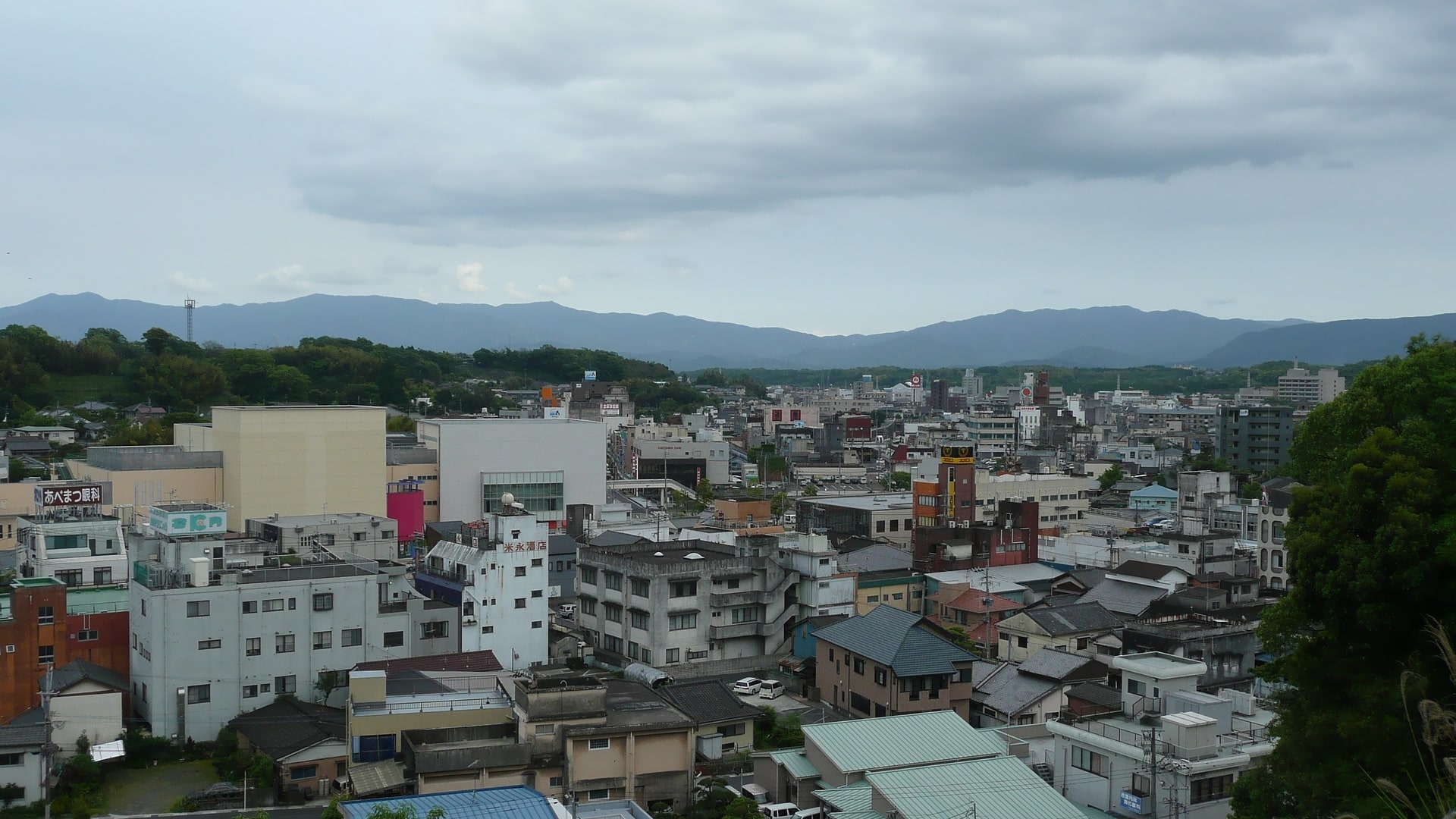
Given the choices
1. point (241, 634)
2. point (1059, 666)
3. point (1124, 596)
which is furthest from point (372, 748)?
point (1124, 596)

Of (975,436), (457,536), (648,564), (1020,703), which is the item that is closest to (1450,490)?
(1020,703)

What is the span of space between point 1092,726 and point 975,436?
6506cm

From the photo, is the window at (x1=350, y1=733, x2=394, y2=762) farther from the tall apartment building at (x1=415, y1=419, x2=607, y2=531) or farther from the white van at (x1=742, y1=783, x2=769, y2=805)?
→ the tall apartment building at (x1=415, y1=419, x2=607, y2=531)

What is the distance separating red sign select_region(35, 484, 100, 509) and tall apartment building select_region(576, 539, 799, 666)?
1084 cm

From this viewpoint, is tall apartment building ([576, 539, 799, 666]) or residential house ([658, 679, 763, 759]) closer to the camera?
residential house ([658, 679, 763, 759])

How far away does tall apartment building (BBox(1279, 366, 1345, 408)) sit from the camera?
98188mm

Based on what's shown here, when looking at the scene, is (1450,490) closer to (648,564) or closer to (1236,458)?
(648,564)

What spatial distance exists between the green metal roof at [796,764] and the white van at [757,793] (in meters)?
0.51

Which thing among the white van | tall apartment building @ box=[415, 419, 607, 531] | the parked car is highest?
tall apartment building @ box=[415, 419, 607, 531]

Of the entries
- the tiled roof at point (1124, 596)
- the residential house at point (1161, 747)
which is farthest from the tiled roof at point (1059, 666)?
the tiled roof at point (1124, 596)

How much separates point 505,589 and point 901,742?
404 inches

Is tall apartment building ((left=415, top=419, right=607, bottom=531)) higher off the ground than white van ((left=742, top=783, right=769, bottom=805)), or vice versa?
tall apartment building ((left=415, top=419, right=607, bottom=531))

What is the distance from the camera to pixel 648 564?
23.6 m

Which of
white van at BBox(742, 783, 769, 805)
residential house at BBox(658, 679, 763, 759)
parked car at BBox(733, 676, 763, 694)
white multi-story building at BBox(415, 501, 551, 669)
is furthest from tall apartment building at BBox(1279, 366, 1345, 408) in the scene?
white van at BBox(742, 783, 769, 805)
